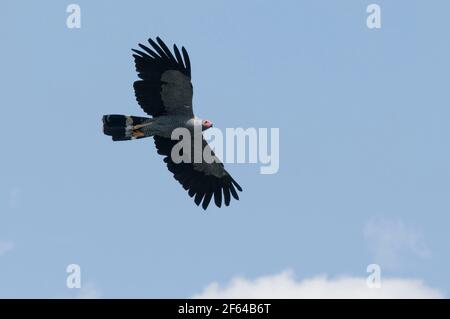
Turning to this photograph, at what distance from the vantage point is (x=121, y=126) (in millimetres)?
29984

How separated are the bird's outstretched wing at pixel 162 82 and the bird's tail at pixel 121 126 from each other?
A: 1.72 feet

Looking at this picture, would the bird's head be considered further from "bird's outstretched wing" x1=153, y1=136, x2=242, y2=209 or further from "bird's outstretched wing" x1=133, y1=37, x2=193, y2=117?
"bird's outstretched wing" x1=153, y1=136, x2=242, y2=209

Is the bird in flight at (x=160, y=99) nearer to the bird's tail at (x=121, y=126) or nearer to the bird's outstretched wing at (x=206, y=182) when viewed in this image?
the bird's tail at (x=121, y=126)

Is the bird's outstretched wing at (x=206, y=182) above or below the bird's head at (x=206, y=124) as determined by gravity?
below

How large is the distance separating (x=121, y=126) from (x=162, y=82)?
1.70 m

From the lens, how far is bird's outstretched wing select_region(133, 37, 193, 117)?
2973cm

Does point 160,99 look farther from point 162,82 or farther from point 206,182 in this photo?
point 206,182

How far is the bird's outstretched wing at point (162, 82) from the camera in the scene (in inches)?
1171

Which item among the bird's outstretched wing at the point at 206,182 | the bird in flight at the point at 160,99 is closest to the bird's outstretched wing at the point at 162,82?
the bird in flight at the point at 160,99
